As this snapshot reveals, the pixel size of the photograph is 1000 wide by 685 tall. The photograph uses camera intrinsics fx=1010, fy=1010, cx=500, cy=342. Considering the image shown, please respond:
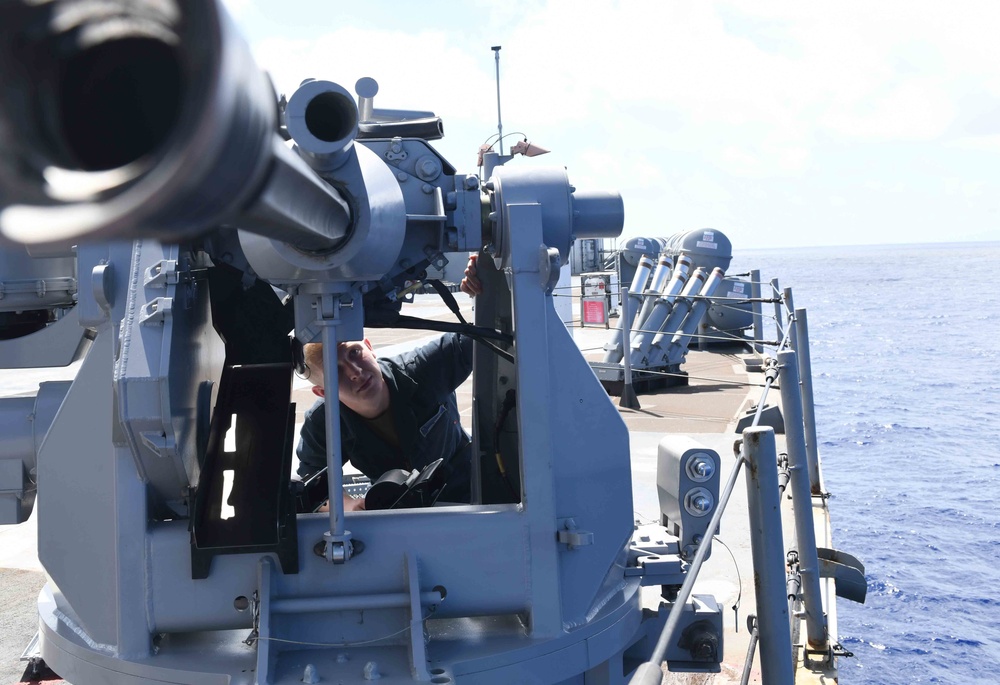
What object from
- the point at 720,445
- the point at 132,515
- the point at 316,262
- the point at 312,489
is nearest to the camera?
the point at 316,262

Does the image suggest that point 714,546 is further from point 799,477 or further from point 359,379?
point 359,379

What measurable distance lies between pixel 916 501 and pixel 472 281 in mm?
10636

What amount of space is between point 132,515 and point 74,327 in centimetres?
173

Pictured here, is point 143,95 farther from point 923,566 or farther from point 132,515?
point 923,566

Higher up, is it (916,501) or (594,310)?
(594,310)

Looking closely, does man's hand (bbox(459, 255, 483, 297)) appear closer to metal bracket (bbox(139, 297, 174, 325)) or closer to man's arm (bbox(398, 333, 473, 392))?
man's arm (bbox(398, 333, 473, 392))

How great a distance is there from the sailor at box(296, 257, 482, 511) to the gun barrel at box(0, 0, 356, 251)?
8.02 feet

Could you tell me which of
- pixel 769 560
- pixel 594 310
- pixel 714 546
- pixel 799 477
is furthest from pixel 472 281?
pixel 594 310

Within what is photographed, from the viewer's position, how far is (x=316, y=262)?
2.14 m

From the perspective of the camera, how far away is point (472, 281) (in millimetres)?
3553

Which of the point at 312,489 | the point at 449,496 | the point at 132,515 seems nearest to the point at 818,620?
the point at 449,496

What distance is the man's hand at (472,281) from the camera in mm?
3547

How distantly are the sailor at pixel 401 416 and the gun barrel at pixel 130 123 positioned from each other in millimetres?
2445

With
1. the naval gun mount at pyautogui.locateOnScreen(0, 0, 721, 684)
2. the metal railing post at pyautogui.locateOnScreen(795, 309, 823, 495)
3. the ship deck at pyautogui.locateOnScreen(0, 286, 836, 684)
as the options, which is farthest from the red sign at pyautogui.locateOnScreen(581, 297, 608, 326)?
the naval gun mount at pyautogui.locateOnScreen(0, 0, 721, 684)
